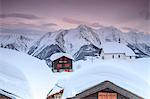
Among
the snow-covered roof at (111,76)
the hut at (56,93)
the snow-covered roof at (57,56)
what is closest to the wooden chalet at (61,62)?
the snow-covered roof at (57,56)

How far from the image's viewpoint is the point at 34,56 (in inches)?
175

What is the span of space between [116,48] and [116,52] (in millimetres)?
49

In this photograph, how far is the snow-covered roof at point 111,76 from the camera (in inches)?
166

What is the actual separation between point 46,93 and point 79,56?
61 cm

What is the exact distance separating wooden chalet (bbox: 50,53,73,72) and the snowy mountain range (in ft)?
0.17

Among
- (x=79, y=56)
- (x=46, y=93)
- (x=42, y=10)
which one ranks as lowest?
(x=46, y=93)

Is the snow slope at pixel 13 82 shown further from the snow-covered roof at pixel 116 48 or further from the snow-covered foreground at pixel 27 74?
the snow-covered roof at pixel 116 48

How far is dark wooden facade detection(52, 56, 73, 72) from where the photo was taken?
4438 millimetres

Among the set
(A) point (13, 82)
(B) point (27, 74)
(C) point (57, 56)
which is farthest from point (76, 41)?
(A) point (13, 82)

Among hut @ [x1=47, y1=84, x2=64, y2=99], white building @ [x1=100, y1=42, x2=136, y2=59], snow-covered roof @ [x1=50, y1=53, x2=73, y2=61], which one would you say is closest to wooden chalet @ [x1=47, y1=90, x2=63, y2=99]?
hut @ [x1=47, y1=84, x2=64, y2=99]

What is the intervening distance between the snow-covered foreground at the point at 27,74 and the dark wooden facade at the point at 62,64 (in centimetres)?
7

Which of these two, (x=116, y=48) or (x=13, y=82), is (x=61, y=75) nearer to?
(x=13, y=82)

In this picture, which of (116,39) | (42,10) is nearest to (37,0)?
(42,10)

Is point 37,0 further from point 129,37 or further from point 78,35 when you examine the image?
point 129,37
